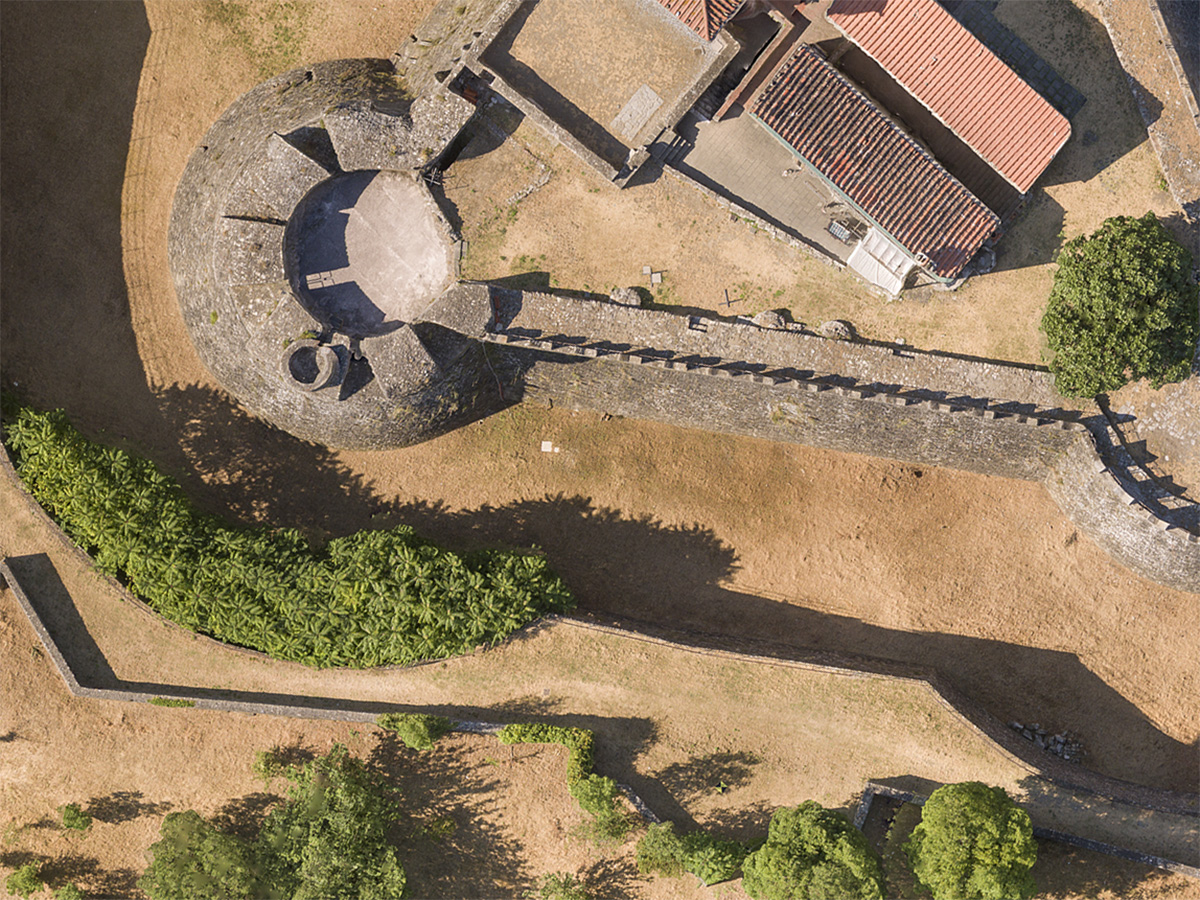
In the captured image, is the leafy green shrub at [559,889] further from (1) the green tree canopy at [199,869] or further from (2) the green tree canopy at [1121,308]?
(2) the green tree canopy at [1121,308]

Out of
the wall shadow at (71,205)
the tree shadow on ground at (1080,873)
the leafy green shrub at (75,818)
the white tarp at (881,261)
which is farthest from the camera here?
the wall shadow at (71,205)

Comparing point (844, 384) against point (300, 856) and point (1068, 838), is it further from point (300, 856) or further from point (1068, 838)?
point (300, 856)

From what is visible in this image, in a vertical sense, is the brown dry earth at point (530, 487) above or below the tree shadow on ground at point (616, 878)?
above

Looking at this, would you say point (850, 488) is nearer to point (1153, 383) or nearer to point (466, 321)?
point (1153, 383)

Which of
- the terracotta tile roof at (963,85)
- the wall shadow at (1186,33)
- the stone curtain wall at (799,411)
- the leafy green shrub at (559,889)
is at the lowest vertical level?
the leafy green shrub at (559,889)

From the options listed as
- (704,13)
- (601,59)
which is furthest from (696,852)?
(704,13)

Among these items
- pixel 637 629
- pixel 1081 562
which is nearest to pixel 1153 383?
pixel 1081 562

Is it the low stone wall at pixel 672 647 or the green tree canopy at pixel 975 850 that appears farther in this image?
the low stone wall at pixel 672 647

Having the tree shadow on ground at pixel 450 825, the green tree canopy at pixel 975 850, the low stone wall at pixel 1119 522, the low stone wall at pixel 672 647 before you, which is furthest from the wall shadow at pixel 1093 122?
the tree shadow on ground at pixel 450 825
